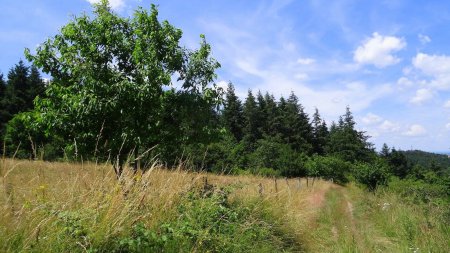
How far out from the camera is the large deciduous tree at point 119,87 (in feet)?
24.9

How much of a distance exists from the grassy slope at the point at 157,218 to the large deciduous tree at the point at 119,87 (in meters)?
1.79

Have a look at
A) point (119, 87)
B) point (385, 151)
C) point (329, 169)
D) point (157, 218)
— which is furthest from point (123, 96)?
point (385, 151)

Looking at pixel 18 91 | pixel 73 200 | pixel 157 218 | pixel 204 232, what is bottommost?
pixel 204 232

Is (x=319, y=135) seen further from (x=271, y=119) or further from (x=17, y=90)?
(x=17, y=90)

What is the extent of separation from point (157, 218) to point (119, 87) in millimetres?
3697

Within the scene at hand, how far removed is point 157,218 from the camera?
464 centimetres

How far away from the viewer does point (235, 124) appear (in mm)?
73250

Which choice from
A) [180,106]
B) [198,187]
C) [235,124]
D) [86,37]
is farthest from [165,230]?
[235,124]

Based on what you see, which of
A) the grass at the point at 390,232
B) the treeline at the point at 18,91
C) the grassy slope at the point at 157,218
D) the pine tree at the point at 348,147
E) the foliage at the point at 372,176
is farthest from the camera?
the pine tree at the point at 348,147

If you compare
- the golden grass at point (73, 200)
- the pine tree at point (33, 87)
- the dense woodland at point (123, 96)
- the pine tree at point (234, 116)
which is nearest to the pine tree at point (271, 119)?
the pine tree at point (234, 116)

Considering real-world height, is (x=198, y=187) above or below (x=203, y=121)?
below

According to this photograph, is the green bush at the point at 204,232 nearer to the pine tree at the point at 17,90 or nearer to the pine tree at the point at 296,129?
the pine tree at the point at 17,90

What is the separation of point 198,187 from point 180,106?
251cm

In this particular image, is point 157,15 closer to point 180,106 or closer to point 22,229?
point 180,106
